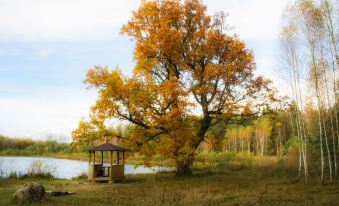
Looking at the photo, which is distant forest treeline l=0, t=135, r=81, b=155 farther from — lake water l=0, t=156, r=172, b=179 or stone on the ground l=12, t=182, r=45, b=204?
stone on the ground l=12, t=182, r=45, b=204

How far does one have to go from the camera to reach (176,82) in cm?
1914

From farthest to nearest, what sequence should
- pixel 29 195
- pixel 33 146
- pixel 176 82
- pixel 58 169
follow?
pixel 33 146 → pixel 58 169 → pixel 176 82 → pixel 29 195

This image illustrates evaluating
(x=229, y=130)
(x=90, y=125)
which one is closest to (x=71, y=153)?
(x=229, y=130)

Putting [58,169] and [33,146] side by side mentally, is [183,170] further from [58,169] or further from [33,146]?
[33,146]

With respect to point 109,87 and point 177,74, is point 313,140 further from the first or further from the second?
point 109,87

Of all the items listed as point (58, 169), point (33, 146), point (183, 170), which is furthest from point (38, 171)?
point (33, 146)

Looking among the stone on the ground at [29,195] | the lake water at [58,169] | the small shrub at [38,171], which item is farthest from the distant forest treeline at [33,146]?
the stone on the ground at [29,195]

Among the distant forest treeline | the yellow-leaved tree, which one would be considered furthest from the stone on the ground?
the distant forest treeline

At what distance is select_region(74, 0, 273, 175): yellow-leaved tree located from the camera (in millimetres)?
19547

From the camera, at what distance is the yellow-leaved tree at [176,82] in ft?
64.1

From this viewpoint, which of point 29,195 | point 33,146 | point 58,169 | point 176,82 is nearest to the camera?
point 29,195

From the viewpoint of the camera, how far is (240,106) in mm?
20594

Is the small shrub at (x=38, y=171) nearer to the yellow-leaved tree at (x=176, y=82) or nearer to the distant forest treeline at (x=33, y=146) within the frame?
the yellow-leaved tree at (x=176, y=82)

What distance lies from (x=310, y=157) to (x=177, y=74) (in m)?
11.0
